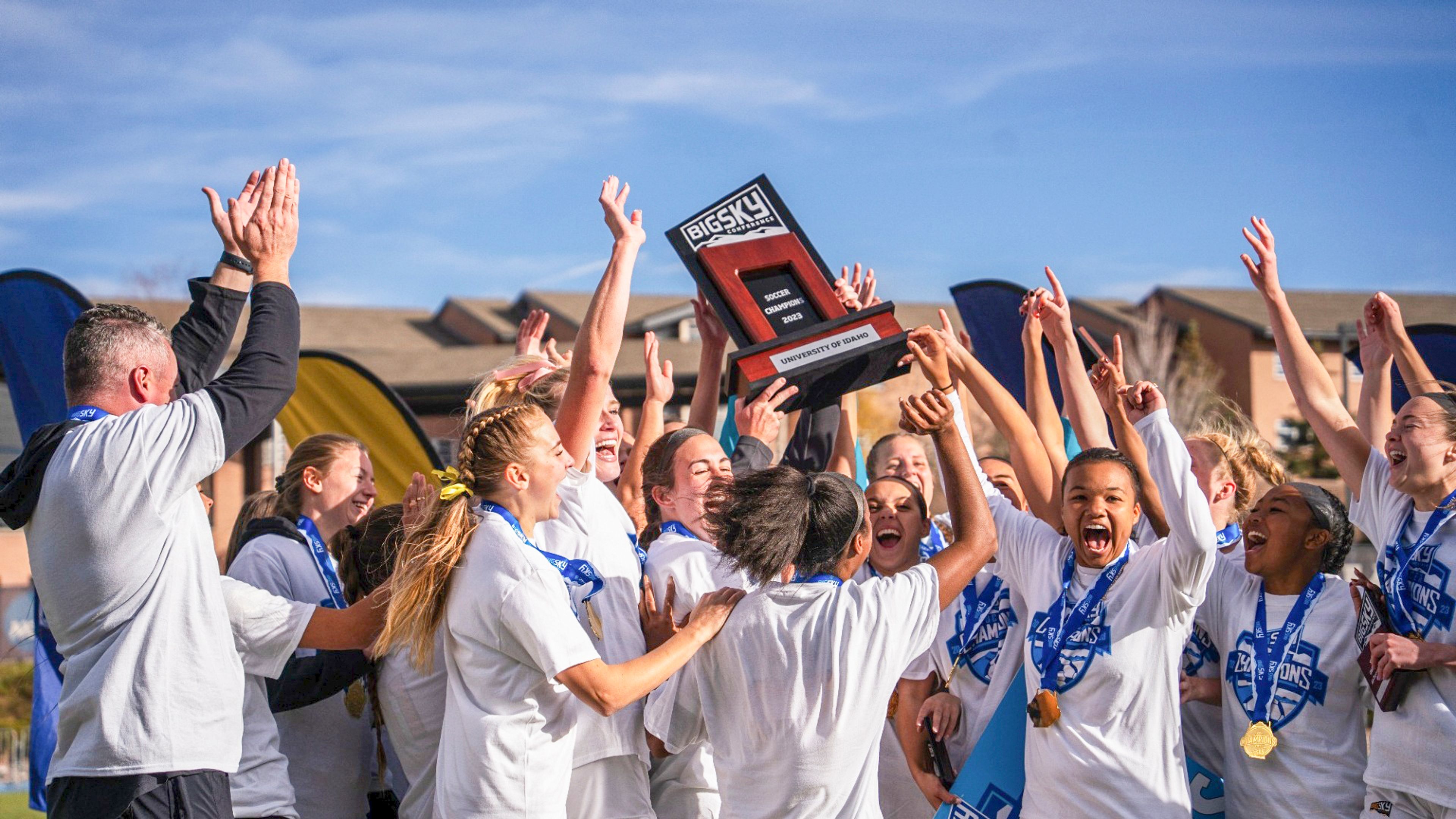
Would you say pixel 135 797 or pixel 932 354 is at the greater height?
pixel 932 354

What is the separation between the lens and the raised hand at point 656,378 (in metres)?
5.43

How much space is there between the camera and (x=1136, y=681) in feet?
14.0

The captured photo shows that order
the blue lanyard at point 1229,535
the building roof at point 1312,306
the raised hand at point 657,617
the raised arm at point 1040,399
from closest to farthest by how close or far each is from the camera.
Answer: the raised hand at point 657,617
the raised arm at point 1040,399
the blue lanyard at point 1229,535
the building roof at point 1312,306

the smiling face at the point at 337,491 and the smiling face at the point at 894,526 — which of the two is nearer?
the smiling face at the point at 337,491

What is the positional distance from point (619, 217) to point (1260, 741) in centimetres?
297

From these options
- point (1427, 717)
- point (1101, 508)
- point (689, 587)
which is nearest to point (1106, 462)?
point (1101, 508)

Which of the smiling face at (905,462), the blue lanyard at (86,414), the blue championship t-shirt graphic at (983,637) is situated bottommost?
the blue championship t-shirt graphic at (983,637)

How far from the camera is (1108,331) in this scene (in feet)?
126

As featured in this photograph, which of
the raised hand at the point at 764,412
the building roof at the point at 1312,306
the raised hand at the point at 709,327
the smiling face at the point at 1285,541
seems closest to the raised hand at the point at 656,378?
the raised hand at the point at 709,327

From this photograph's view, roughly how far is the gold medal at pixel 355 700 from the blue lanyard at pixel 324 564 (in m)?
0.33

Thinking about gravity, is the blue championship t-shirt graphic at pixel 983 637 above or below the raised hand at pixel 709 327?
below

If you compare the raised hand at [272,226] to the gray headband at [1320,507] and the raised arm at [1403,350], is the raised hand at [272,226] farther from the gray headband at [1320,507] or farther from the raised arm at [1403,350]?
the raised arm at [1403,350]

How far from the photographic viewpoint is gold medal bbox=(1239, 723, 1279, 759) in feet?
14.4

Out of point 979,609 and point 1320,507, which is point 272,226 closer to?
point 979,609
